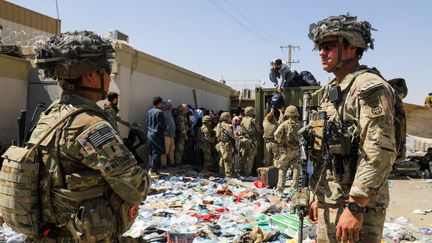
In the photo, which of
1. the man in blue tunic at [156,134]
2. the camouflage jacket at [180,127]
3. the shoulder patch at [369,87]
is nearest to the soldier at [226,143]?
the camouflage jacket at [180,127]

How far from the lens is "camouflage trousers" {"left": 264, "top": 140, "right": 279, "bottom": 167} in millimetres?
9166

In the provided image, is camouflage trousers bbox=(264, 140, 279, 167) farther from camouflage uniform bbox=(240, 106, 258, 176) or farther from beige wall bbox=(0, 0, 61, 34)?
beige wall bbox=(0, 0, 61, 34)

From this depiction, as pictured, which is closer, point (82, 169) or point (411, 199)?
point (82, 169)

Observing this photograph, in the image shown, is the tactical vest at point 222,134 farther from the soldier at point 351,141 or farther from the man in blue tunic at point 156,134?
the soldier at point 351,141

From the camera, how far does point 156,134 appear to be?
9281mm

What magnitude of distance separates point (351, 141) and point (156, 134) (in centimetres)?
728

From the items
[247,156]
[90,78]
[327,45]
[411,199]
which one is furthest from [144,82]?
[90,78]

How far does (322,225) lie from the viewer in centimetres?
256

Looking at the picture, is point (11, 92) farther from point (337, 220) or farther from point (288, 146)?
point (337, 220)

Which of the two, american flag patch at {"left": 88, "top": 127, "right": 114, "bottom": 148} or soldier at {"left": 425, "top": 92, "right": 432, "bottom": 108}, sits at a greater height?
soldier at {"left": 425, "top": 92, "right": 432, "bottom": 108}

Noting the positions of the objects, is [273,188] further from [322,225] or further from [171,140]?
[322,225]

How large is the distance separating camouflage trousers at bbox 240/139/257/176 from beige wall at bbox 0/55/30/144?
5427 millimetres

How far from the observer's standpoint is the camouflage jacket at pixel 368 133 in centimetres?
214

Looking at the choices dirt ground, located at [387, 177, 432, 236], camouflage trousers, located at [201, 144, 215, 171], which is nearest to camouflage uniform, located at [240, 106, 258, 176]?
camouflage trousers, located at [201, 144, 215, 171]
